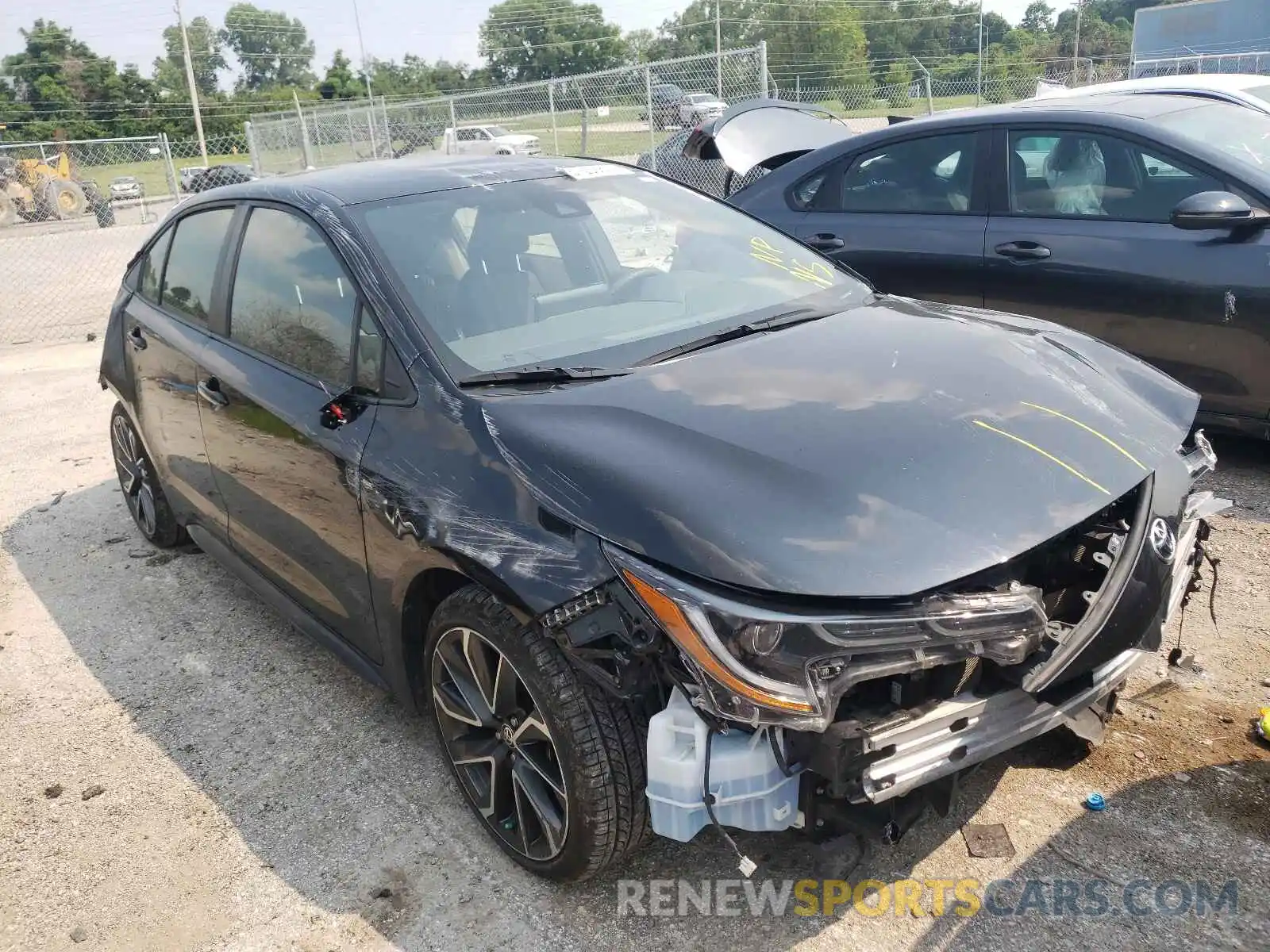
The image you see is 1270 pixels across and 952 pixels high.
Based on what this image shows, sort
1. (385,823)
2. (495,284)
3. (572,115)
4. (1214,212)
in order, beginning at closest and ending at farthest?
(385,823) → (495,284) → (1214,212) → (572,115)

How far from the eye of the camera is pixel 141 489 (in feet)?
16.1

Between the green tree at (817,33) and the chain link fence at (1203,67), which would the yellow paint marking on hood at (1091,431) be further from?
the green tree at (817,33)

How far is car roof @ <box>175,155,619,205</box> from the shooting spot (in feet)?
10.9

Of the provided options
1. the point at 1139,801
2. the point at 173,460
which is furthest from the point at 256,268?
the point at 1139,801

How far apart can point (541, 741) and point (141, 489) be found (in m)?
3.27

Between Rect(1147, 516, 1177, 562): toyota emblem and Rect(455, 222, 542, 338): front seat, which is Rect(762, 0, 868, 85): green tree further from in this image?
Rect(1147, 516, 1177, 562): toyota emblem

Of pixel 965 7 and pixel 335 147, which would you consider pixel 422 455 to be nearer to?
pixel 335 147

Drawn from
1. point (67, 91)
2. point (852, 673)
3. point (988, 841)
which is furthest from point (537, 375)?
point (67, 91)

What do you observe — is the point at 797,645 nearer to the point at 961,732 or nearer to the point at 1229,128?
the point at 961,732

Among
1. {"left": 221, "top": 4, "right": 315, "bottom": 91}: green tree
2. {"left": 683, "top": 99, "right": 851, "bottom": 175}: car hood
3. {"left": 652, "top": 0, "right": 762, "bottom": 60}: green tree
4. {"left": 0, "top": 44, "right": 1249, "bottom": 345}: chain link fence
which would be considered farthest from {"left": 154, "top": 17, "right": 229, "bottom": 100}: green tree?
{"left": 683, "top": 99, "right": 851, "bottom": 175}: car hood

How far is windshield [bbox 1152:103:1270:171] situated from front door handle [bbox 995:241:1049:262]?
730mm

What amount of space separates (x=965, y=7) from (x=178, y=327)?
6290 centimetres

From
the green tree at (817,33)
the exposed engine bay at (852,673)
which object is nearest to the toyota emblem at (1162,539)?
the exposed engine bay at (852,673)

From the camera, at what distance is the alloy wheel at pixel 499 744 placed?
2.48m
